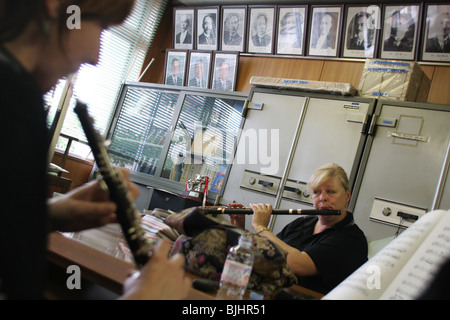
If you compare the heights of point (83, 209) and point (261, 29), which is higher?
point (261, 29)

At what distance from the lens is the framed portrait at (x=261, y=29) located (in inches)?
177

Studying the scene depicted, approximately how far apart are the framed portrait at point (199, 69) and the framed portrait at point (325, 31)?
4.00 feet

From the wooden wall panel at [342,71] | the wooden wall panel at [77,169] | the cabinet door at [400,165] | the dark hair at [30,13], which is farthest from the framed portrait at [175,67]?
the dark hair at [30,13]

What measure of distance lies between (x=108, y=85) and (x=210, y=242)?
13.5ft

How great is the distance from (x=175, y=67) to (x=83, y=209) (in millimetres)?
4535

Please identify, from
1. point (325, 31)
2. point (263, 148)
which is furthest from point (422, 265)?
point (325, 31)

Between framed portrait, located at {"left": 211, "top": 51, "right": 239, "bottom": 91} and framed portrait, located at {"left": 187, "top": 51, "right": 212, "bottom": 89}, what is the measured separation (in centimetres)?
9

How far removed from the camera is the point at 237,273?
1105mm

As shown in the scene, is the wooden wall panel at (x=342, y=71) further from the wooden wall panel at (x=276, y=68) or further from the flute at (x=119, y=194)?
the flute at (x=119, y=194)

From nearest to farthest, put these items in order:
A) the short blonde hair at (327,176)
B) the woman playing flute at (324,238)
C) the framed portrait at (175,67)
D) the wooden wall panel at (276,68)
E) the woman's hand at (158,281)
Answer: the woman's hand at (158,281) → the woman playing flute at (324,238) → the short blonde hair at (327,176) → the wooden wall panel at (276,68) → the framed portrait at (175,67)

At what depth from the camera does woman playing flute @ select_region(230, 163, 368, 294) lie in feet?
6.09

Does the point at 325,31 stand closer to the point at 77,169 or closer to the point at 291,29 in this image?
the point at 291,29

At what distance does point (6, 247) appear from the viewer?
0.43m

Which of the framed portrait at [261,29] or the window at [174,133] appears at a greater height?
the framed portrait at [261,29]
